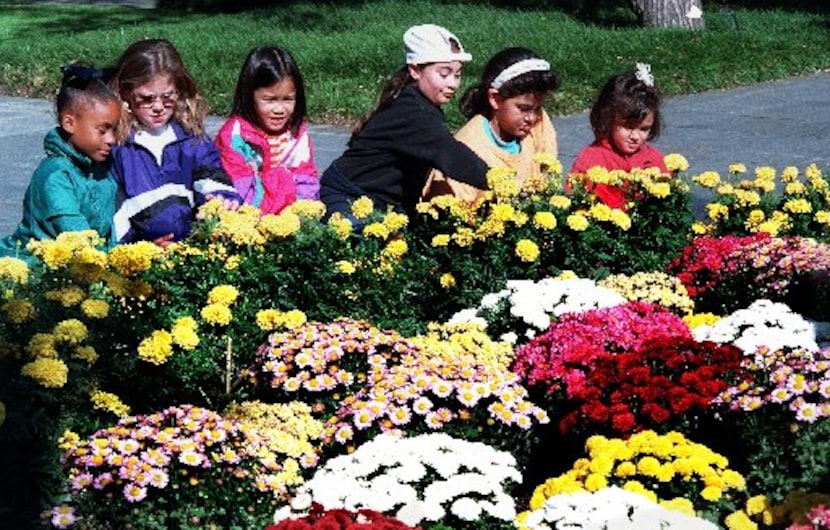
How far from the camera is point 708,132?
1262 cm

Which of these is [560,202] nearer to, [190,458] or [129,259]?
[129,259]

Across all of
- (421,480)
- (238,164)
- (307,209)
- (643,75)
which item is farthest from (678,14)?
(421,480)

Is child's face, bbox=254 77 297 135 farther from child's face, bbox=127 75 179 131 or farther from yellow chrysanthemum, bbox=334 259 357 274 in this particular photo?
yellow chrysanthemum, bbox=334 259 357 274

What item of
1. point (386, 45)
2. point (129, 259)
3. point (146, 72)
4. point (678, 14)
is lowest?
point (386, 45)

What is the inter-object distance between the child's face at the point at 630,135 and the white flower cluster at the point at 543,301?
1497mm

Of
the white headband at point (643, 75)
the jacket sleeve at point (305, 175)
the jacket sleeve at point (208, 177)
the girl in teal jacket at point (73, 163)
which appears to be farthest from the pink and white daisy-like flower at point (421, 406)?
the white headband at point (643, 75)

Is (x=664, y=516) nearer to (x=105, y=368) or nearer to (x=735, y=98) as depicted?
(x=105, y=368)

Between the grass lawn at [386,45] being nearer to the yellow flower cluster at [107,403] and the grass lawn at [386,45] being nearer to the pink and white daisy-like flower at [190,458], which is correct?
the yellow flower cluster at [107,403]

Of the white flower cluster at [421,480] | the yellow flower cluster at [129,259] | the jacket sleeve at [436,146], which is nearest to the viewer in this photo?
the white flower cluster at [421,480]

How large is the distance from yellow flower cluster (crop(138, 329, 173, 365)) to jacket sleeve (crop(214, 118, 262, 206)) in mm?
2063

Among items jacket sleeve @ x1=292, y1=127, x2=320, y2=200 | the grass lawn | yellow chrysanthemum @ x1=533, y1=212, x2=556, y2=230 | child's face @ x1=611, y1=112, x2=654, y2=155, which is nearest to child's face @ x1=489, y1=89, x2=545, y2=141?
child's face @ x1=611, y1=112, x2=654, y2=155

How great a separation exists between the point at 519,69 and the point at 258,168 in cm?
126

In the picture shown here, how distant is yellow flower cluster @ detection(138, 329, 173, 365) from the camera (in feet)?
16.1

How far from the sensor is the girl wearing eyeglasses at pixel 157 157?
658cm
